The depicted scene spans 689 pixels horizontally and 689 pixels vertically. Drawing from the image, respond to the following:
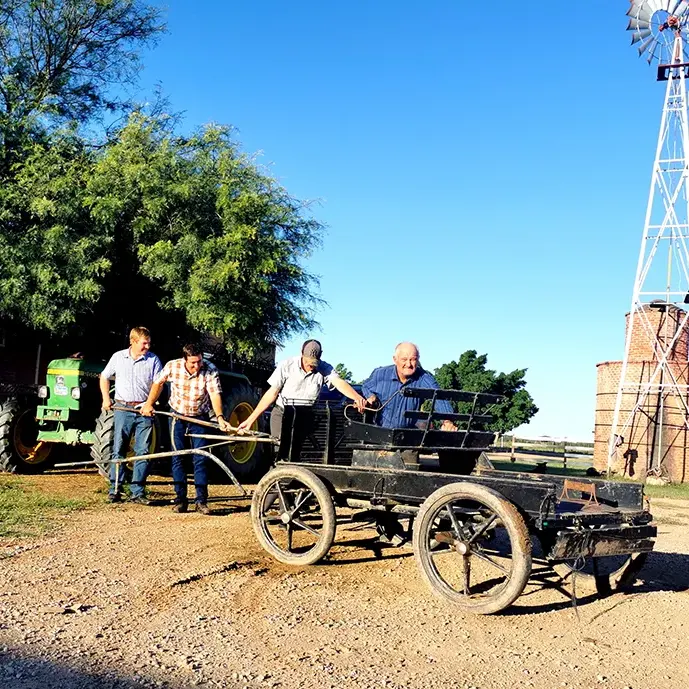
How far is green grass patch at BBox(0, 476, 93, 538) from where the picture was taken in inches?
277

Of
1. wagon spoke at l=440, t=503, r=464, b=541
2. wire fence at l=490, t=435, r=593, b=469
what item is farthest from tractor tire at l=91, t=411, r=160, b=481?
wire fence at l=490, t=435, r=593, b=469

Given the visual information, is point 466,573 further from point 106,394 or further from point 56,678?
point 106,394

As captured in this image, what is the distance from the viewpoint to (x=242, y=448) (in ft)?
39.9

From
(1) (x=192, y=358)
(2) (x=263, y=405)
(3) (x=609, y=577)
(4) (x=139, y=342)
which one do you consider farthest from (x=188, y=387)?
(3) (x=609, y=577)

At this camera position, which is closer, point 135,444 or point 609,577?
point 609,577

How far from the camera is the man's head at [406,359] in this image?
7.29 metres

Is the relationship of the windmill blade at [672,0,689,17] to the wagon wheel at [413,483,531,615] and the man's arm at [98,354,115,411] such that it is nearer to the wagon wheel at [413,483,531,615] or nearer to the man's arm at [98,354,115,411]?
the man's arm at [98,354,115,411]

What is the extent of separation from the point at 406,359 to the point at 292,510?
1.73 metres

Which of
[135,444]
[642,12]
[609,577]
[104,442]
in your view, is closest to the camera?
[609,577]

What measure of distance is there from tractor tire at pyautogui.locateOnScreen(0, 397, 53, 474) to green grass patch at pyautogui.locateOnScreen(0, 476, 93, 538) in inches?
43.8

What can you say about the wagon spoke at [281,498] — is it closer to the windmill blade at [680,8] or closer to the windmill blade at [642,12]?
the windmill blade at [642,12]

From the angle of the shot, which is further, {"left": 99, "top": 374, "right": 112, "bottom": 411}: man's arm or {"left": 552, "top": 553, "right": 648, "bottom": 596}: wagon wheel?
{"left": 99, "top": 374, "right": 112, "bottom": 411}: man's arm

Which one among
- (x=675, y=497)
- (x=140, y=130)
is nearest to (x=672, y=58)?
(x=675, y=497)

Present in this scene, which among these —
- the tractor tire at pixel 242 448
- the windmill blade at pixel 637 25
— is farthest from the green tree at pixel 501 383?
the tractor tire at pixel 242 448
